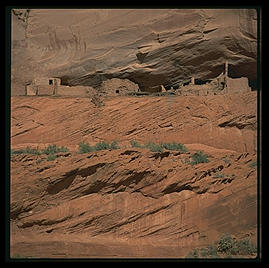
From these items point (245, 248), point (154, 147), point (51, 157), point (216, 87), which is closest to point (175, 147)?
point (154, 147)

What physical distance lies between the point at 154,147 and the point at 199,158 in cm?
94

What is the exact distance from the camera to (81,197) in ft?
33.8

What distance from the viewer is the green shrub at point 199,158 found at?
10500mm

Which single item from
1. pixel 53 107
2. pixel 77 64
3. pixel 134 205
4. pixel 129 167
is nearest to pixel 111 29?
pixel 77 64

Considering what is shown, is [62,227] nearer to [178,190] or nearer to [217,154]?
[178,190]

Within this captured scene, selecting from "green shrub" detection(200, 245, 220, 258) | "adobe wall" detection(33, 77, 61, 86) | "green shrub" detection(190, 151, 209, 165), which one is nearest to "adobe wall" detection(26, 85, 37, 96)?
A: "adobe wall" detection(33, 77, 61, 86)

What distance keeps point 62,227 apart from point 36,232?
51cm

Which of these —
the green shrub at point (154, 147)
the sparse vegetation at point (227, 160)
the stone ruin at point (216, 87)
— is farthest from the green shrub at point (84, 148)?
the sparse vegetation at point (227, 160)

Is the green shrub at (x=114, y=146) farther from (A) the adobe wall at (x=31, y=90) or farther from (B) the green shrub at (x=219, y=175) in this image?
(A) the adobe wall at (x=31, y=90)

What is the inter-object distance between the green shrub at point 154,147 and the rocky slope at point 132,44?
1.71m

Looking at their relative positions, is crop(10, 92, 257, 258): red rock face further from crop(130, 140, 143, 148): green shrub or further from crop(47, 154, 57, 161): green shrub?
crop(130, 140, 143, 148): green shrub

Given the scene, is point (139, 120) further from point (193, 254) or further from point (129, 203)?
point (193, 254)

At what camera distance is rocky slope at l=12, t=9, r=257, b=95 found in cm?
1114

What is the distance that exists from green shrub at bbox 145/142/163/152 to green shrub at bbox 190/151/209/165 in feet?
2.24
